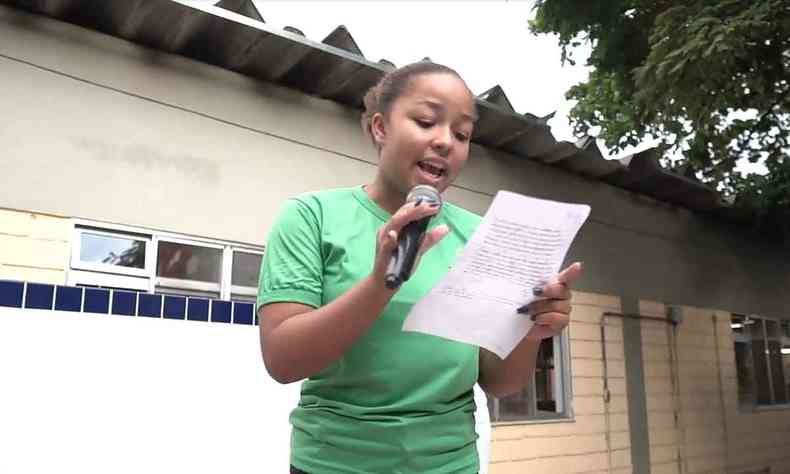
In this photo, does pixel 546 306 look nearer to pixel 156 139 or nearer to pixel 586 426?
pixel 156 139

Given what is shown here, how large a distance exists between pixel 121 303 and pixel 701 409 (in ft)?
22.3

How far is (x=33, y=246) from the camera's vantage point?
3.56 m

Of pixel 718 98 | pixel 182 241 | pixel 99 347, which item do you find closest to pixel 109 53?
pixel 182 241

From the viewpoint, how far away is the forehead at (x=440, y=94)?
1.21m

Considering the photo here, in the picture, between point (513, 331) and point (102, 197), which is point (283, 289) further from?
point (102, 197)

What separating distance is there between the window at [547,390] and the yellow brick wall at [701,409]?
1.41 metres

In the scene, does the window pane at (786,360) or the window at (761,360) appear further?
the window pane at (786,360)

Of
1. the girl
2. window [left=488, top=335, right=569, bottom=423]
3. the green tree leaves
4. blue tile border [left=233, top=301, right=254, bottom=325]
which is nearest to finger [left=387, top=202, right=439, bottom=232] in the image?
the girl

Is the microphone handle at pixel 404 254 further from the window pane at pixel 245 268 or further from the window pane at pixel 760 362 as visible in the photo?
the window pane at pixel 760 362

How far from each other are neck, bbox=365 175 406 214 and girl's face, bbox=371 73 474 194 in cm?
3

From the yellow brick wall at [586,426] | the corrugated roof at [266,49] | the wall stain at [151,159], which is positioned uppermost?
the corrugated roof at [266,49]

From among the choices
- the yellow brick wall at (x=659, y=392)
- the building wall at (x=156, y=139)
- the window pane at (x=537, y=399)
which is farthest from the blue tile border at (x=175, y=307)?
the yellow brick wall at (x=659, y=392)

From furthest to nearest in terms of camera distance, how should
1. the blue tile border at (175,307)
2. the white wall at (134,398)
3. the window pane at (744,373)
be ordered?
1. the window pane at (744,373)
2. the blue tile border at (175,307)
3. the white wall at (134,398)

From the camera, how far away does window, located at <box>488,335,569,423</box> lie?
6.10 metres
